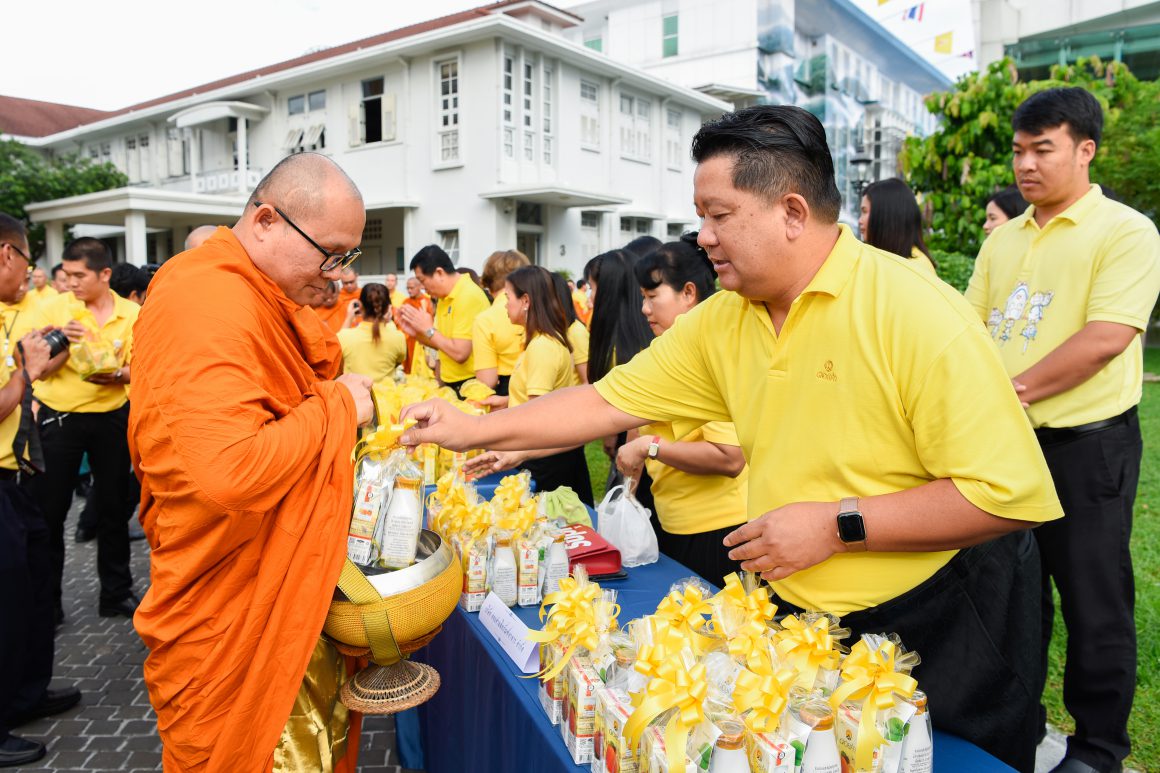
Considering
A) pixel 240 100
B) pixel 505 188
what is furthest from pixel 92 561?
pixel 240 100

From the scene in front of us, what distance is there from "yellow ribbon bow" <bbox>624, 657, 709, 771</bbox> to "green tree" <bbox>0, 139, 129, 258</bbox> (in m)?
29.9

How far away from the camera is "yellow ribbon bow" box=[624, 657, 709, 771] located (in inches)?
52.1

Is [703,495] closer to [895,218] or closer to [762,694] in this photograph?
[762,694]

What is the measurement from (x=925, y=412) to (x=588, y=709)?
97cm

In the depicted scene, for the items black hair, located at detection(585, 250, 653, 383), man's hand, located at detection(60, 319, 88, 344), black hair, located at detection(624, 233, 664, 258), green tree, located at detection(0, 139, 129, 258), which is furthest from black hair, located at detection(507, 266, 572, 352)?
green tree, located at detection(0, 139, 129, 258)

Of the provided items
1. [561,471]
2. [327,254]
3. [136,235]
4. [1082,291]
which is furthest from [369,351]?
[136,235]

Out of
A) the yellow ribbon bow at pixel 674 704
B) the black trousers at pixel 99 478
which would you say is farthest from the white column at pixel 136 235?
the yellow ribbon bow at pixel 674 704

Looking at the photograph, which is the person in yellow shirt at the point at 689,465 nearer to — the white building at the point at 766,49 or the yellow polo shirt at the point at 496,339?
the yellow polo shirt at the point at 496,339

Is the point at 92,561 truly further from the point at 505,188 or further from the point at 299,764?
the point at 505,188

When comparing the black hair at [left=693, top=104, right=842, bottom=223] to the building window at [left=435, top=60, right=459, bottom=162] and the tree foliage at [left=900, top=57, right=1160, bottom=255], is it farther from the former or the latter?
the building window at [left=435, top=60, right=459, bottom=162]

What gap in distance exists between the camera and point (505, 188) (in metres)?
19.0

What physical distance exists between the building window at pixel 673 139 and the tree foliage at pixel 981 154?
1183 centimetres

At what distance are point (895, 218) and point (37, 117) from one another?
4247 cm

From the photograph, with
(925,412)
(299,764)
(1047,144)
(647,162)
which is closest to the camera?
(925,412)
